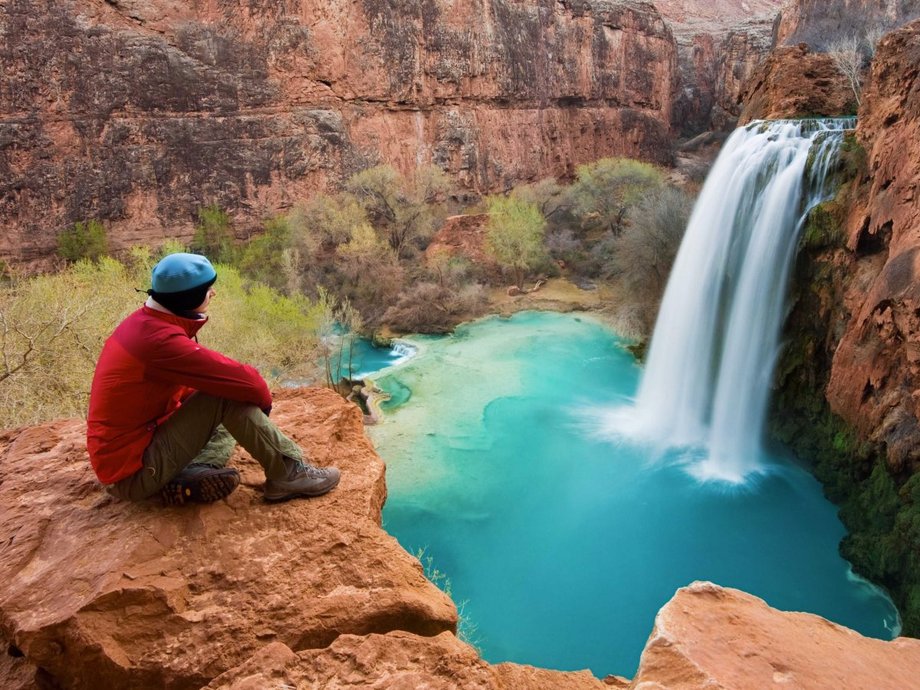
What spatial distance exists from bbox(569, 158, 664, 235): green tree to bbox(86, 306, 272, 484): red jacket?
24.9 m

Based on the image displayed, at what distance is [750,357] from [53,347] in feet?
43.8

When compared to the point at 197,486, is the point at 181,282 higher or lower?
higher

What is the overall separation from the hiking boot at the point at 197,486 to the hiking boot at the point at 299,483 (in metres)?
0.24

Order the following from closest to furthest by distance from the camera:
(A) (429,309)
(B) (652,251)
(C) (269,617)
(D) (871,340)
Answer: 1. (C) (269,617)
2. (D) (871,340)
3. (B) (652,251)
4. (A) (429,309)

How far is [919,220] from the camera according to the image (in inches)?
329

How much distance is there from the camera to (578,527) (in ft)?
34.0

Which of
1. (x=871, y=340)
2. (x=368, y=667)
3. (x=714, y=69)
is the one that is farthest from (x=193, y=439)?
(x=714, y=69)

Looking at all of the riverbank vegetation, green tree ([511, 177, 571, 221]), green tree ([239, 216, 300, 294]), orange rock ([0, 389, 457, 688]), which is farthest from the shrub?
orange rock ([0, 389, 457, 688])

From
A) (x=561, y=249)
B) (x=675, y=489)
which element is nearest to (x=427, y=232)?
(x=561, y=249)

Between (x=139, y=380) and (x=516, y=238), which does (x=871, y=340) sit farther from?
(x=516, y=238)

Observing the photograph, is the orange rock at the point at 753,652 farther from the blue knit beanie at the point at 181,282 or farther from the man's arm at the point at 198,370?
the blue knit beanie at the point at 181,282

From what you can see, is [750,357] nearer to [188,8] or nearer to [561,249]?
[561,249]

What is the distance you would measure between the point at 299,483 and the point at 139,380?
3.23 feet

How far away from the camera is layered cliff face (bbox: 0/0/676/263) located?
22844mm
